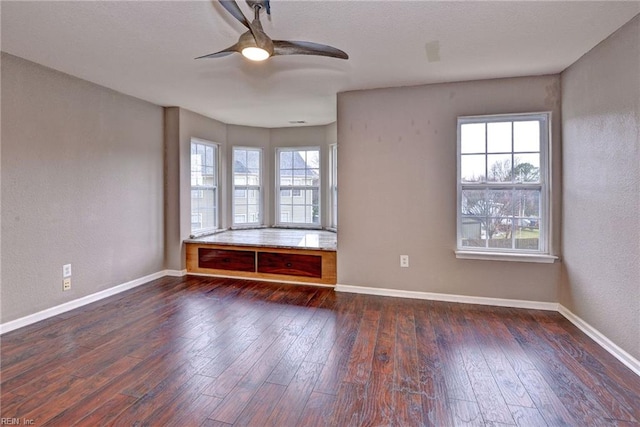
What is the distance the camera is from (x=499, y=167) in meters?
3.31

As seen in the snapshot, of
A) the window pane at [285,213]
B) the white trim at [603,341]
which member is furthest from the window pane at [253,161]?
the white trim at [603,341]

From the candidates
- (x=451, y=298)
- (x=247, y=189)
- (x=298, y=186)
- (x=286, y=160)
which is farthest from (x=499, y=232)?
(x=247, y=189)

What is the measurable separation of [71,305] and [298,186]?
351 centimetres

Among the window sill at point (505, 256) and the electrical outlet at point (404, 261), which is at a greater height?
the window sill at point (505, 256)

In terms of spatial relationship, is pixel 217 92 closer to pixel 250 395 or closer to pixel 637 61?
pixel 250 395

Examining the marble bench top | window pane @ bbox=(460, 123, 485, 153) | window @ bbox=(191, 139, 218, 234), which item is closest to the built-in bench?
the marble bench top

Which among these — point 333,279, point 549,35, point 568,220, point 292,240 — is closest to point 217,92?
point 292,240

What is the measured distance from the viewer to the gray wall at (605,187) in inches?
85.7

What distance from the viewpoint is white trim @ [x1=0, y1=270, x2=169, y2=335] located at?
2.71 m

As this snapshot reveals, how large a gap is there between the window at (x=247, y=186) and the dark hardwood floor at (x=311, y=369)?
8.35 ft

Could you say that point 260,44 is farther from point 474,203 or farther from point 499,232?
point 499,232

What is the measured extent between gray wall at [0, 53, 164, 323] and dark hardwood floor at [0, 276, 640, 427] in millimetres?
446

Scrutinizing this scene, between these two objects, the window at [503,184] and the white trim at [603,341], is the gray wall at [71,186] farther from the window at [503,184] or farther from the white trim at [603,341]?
the white trim at [603,341]

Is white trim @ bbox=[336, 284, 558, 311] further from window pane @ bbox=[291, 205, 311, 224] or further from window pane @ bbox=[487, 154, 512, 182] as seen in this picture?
window pane @ bbox=[291, 205, 311, 224]
